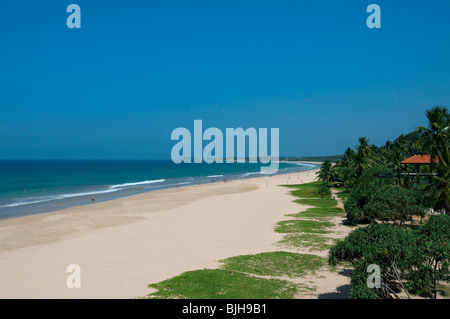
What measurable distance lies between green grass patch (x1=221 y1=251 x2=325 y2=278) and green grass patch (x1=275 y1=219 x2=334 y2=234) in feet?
22.5

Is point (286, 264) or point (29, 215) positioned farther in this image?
point (29, 215)

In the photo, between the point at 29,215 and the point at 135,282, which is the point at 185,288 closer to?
the point at 135,282

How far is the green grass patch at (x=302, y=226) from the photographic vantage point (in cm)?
2525

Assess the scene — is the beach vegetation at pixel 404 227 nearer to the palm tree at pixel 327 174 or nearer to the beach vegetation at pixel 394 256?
the beach vegetation at pixel 394 256

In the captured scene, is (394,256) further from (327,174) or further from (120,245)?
(327,174)

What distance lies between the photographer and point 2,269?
17.3m

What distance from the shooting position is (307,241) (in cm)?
2198

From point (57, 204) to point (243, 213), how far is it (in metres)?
27.6

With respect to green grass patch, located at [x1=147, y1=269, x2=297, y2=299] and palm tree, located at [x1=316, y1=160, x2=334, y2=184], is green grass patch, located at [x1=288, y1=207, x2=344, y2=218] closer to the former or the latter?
green grass patch, located at [x1=147, y1=269, x2=297, y2=299]

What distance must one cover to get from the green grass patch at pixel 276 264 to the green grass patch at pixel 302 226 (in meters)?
6.86

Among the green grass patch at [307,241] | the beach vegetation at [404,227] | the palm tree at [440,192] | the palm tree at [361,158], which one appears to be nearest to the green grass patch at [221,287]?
the beach vegetation at [404,227]
